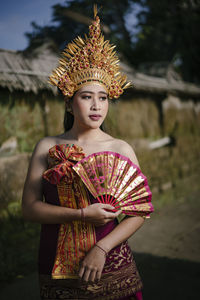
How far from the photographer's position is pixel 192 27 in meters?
9.66

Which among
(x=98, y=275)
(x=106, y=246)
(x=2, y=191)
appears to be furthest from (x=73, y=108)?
(x=2, y=191)

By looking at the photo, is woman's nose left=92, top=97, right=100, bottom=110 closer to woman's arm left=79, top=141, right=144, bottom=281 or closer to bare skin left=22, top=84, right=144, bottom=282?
bare skin left=22, top=84, right=144, bottom=282

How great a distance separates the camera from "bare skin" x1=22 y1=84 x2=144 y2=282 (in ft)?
4.80

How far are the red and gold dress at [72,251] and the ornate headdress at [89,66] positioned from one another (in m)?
0.40

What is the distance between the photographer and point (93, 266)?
4.68 feet

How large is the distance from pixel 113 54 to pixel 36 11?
0.73 metres

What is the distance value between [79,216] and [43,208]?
0.70 ft

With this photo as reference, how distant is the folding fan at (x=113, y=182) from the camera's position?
5.00 ft

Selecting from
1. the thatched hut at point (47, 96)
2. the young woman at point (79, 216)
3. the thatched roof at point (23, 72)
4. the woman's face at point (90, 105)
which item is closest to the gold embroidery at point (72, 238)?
the young woman at point (79, 216)

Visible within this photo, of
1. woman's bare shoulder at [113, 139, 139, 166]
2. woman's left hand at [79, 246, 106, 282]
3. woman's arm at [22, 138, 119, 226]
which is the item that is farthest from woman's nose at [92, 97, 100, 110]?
woman's left hand at [79, 246, 106, 282]

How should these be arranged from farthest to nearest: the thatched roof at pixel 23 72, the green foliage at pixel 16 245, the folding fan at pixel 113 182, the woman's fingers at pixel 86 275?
1. the thatched roof at pixel 23 72
2. the green foliage at pixel 16 245
3. the folding fan at pixel 113 182
4. the woman's fingers at pixel 86 275

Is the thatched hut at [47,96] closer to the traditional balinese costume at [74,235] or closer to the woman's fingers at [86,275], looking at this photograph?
the traditional balinese costume at [74,235]

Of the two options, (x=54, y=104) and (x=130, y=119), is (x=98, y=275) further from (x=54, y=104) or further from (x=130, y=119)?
(x=130, y=119)

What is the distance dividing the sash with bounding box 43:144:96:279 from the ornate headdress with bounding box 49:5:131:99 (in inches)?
15.3
